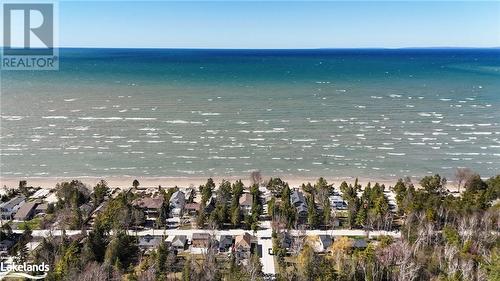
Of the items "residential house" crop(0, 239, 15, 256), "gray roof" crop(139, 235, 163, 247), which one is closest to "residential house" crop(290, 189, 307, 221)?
"gray roof" crop(139, 235, 163, 247)

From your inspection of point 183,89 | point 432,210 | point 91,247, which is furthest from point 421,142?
point 183,89

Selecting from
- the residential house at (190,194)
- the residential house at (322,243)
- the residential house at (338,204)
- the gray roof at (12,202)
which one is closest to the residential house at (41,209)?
the gray roof at (12,202)

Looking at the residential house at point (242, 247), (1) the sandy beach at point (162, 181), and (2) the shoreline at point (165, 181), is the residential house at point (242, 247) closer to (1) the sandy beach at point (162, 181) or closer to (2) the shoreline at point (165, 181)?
(2) the shoreline at point (165, 181)

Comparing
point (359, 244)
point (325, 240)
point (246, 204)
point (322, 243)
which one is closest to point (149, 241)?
point (246, 204)

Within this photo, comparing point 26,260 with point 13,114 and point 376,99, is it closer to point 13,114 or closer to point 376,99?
point 13,114

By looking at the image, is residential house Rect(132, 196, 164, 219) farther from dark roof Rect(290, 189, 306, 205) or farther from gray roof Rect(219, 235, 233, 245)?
dark roof Rect(290, 189, 306, 205)

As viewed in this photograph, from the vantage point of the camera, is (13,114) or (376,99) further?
(376,99)

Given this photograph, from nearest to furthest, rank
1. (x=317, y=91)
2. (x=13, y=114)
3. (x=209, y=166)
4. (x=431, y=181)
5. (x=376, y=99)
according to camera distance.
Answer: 1. (x=431, y=181)
2. (x=209, y=166)
3. (x=13, y=114)
4. (x=376, y=99)
5. (x=317, y=91)

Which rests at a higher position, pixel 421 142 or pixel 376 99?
pixel 376 99
